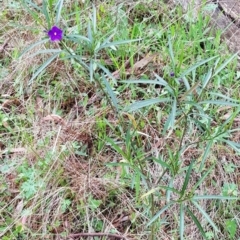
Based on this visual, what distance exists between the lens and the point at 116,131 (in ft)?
6.49

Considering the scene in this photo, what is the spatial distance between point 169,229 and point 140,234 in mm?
122

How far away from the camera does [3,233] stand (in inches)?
69.0

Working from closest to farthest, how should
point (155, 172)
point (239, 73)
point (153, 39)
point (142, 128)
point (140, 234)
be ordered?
point (140, 234) < point (155, 172) < point (142, 128) < point (239, 73) < point (153, 39)

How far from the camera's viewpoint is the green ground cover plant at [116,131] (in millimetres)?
1694

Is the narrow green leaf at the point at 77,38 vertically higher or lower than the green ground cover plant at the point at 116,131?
higher

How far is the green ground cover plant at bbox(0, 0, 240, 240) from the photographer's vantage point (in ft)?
5.56

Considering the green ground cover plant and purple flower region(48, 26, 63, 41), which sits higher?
purple flower region(48, 26, 63, 41)

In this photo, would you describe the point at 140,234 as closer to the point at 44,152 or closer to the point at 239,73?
the point at 44,152

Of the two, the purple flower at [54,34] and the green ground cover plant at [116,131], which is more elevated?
the purple flower at [54,34]

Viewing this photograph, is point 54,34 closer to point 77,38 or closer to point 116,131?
point 77,38

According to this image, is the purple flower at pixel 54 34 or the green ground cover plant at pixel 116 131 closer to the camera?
the purple flower at pixel 54 34

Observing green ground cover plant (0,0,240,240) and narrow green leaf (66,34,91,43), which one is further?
green ground cover plant (0,0,240,240)

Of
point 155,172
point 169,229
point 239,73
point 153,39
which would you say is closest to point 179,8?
point 153,39

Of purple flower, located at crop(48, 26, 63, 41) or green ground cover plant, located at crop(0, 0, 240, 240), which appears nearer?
purple flower, located at crop(48, 26, 63, 41)
